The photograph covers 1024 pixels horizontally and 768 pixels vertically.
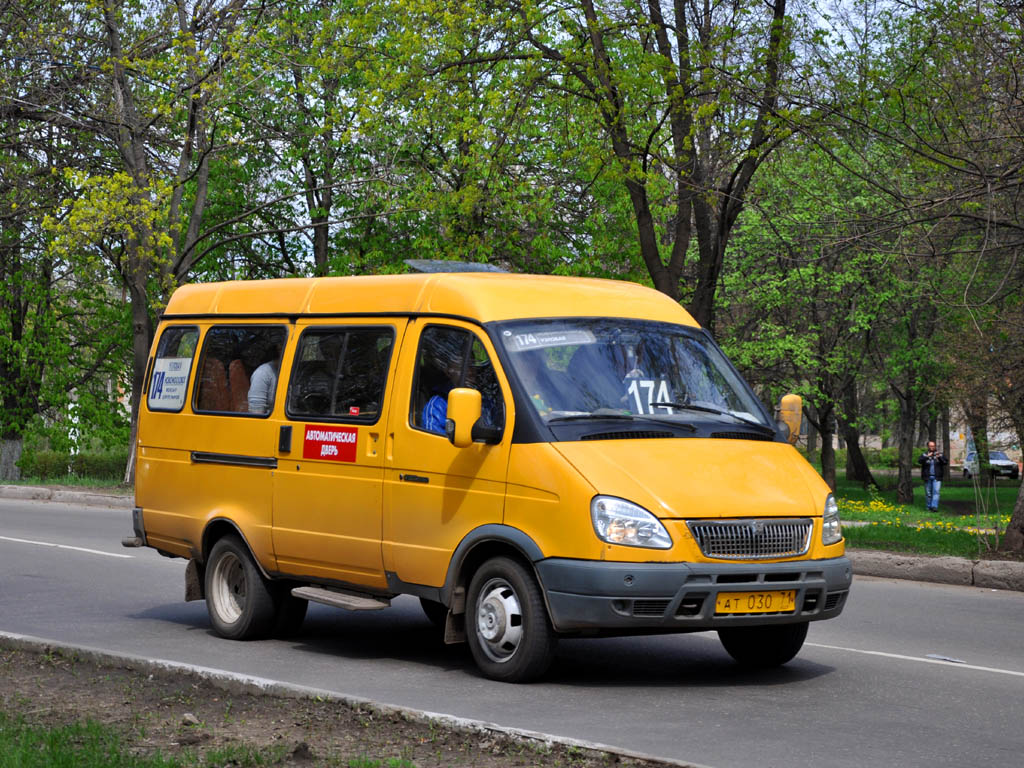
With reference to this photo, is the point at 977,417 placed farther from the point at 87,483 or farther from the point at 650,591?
the point at 650,591

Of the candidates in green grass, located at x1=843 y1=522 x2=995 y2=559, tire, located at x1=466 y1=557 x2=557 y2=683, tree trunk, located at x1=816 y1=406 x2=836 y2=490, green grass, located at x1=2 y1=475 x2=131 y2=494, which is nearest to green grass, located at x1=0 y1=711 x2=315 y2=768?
tire, located at x1=466 y1=557 x2=557 y2=683

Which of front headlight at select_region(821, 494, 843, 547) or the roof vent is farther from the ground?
the roof vent

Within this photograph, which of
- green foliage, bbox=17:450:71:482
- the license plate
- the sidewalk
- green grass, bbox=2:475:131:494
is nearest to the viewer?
the license plate

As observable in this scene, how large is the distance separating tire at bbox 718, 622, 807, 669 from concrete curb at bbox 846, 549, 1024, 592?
5615 mm

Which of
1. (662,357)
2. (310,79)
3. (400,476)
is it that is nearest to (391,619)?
(400,476)

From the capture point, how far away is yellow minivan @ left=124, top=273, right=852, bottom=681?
7508 mm

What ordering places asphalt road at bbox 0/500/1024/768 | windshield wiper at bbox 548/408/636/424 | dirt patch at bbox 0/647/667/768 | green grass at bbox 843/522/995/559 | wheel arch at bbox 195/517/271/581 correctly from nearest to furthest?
dirt patch at bbox 0/647/667/768
asphalt road at bbox 0/500/1024/768
windshield wiper at bbox 548/408/636/424
wheel arch at bbox 195/517/271/581
green grass at bbox 843/522/995/559

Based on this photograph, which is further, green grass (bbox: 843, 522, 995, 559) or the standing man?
the standing man

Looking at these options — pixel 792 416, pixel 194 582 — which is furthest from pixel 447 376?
pixel 194 582

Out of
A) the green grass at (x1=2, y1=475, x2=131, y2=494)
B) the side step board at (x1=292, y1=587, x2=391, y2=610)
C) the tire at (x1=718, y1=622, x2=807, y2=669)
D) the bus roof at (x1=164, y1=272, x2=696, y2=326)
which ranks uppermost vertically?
the bus roof at (x1=164, y1=272, x2=696, y2=326)

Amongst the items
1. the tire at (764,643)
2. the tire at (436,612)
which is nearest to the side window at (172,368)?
the tire at (436,612)

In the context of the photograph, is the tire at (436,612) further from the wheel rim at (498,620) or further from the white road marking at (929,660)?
the white road marking at (929,660)

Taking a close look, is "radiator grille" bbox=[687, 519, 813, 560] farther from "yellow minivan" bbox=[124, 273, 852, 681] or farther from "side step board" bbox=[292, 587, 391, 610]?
"side step board" bbox=[292, 587, 391, 610]

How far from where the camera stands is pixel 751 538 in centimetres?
757
